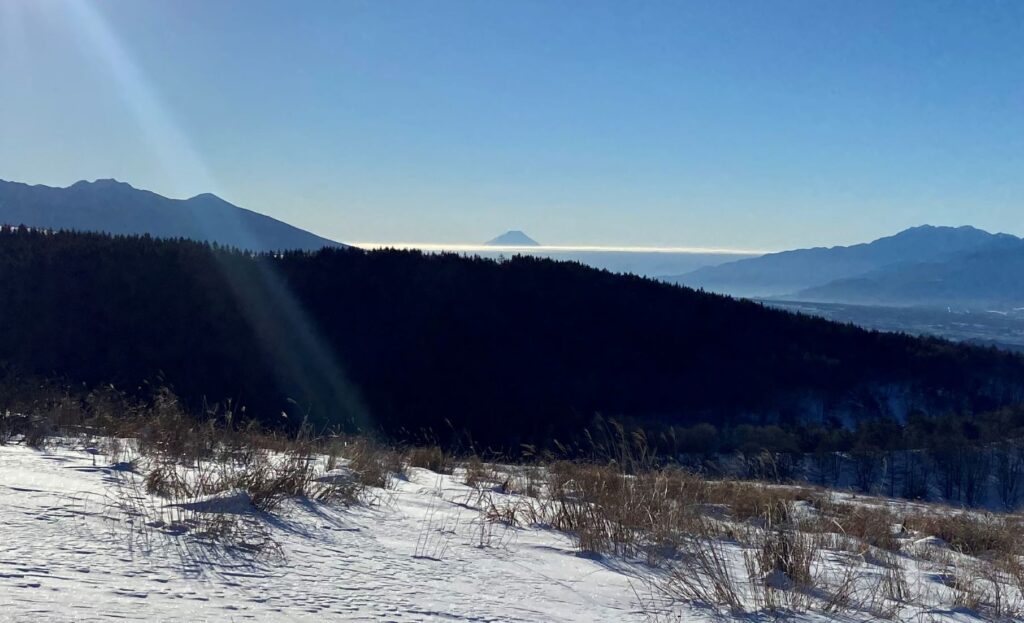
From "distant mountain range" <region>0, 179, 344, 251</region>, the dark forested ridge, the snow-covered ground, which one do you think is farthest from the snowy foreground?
"distant mountain range" <region>0, 179, 344, 251</region>

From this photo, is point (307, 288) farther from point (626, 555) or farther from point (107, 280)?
point (626, 555)

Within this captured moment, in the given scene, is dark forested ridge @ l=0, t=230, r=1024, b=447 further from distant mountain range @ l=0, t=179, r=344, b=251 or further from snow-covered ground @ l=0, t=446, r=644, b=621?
distant mountain range @ l=0, t=179, r=344, b=251

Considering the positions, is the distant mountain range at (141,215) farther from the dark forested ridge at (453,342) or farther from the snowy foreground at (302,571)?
the snowy foreground at (302,571)

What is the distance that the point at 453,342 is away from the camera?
54844 millimetres

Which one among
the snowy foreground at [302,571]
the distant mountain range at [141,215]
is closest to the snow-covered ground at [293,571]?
the snowy foreground at [302,571]

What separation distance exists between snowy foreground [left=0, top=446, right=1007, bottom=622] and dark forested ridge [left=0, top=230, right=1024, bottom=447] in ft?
115

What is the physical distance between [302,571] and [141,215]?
A: 18254cm

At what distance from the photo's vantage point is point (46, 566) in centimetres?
220

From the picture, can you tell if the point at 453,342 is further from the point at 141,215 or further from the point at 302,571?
the point at 141,215

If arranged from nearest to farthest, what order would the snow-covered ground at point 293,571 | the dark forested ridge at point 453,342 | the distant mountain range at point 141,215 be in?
1. the snow-covered ground at point 293,571
2. the dark forested ridge at point 453,342
3. the distant mountain range at point 141,215

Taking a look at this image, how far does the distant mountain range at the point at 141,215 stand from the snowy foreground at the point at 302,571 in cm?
14259

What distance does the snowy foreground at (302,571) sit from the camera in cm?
207

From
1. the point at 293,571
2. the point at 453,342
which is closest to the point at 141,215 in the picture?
the point at 453,342

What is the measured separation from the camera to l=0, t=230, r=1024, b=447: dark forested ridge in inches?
1730
